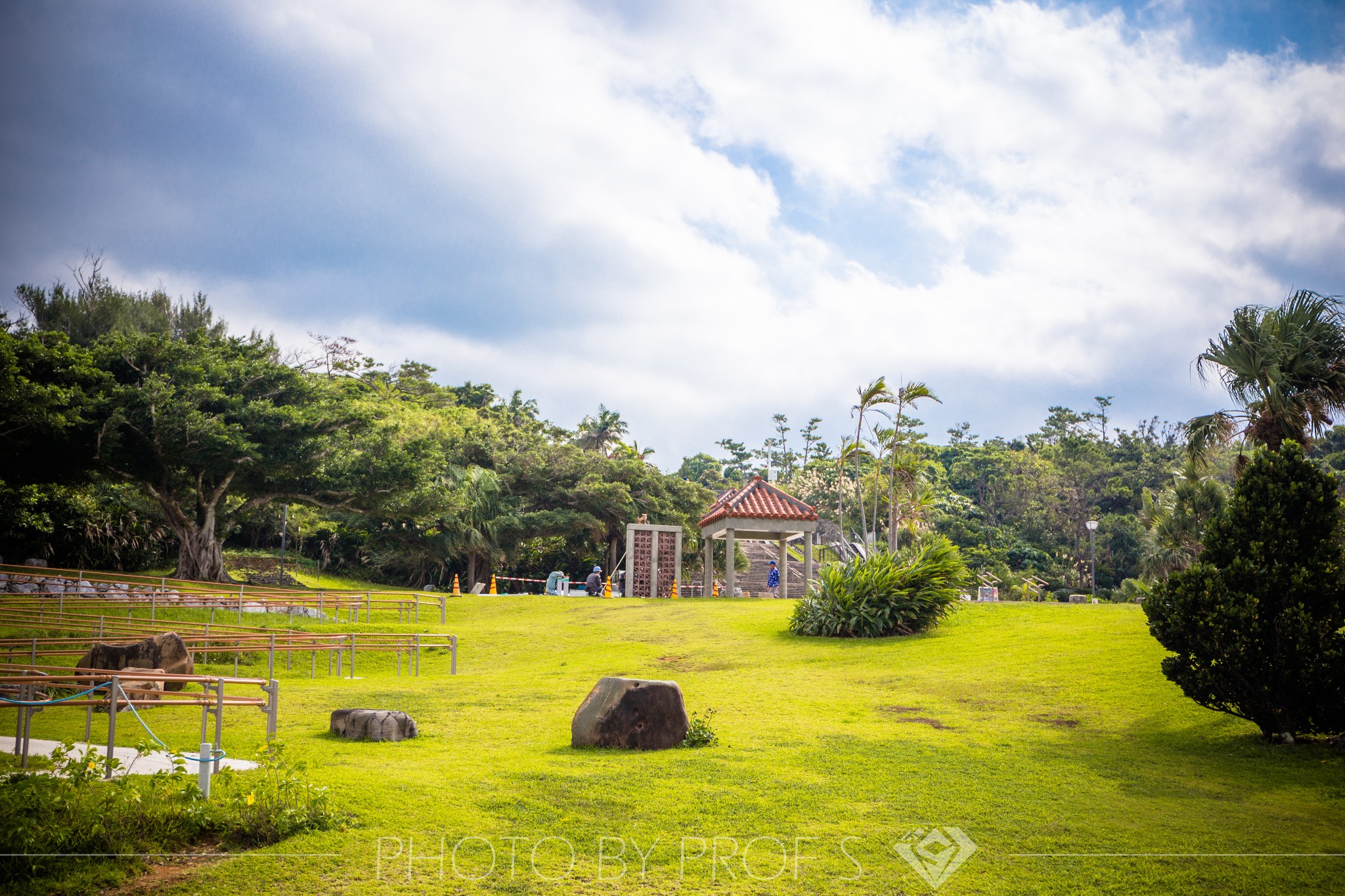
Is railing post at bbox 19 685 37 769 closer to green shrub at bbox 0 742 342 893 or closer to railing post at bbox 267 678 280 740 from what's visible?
green shrub at bbox 0 742 342 893

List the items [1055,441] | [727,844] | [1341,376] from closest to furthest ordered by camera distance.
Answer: [727,844]
[1341,376]
[1055,441]

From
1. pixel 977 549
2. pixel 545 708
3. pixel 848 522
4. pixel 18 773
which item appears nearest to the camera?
pixel 18 773

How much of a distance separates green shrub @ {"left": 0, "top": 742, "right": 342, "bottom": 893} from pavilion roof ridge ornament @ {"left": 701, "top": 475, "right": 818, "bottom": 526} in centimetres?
1946

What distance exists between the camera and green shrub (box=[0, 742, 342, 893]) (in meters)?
4.59

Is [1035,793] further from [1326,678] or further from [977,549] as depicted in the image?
[977,549]

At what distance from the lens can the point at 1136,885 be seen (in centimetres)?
522

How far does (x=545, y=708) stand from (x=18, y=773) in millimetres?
6040

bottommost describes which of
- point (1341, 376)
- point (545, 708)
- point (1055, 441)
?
point (545, 708)

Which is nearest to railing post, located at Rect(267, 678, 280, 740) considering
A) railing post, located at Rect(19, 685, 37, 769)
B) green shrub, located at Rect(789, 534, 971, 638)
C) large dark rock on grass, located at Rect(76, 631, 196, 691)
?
railing post, located at Rect(19, 685, 37, 769)

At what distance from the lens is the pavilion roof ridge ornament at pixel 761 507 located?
2481cm

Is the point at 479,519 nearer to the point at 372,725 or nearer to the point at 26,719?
the point at 372,725

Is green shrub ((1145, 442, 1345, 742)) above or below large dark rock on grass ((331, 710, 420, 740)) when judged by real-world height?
above

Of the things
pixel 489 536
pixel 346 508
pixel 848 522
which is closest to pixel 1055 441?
pixel 848 522

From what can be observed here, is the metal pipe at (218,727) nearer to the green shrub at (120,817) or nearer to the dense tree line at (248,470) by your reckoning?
the green shrub at (120,817)
